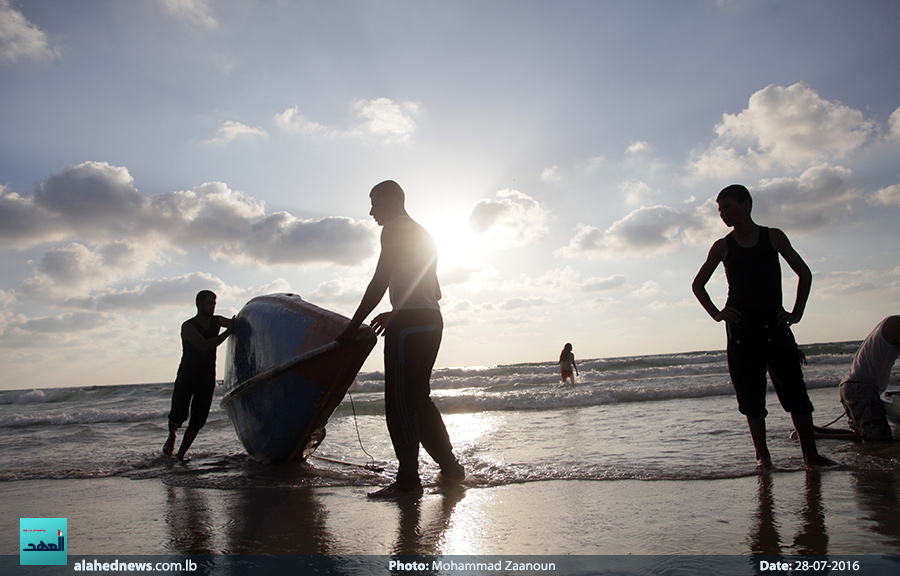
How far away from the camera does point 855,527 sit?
2.15 metres

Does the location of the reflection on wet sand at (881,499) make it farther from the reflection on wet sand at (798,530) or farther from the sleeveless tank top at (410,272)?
the sleeveless tank top at (410,272)

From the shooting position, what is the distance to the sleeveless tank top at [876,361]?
13.9 ft

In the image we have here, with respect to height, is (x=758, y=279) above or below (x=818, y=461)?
above

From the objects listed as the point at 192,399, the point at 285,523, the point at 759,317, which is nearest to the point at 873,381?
the point at 759,317

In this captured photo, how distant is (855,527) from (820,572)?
679mm

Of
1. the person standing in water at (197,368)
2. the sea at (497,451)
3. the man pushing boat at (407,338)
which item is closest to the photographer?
the man pushing boat at (407,338)

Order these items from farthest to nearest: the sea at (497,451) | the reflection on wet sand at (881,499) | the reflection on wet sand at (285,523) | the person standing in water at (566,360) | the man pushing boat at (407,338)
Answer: the person standing in water at (566,360), the sea at (497,451), the man pushing boat at (407,338), the reflection on wet sand at (285,523), the reflection on wet sand at (881,499)

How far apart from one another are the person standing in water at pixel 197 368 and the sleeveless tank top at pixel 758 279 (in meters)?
4.68

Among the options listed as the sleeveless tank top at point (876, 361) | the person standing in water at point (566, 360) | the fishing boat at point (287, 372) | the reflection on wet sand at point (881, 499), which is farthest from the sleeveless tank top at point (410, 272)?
the person standing in water at point (566, 360)

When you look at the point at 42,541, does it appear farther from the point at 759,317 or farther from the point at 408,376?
the point at 759,317

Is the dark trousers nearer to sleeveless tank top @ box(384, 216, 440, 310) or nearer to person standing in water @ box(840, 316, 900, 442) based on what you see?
sleeveless tank top @ box(384, 216, 440, 310)

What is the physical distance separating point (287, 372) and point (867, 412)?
193 inches

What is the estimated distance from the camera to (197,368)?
17.5ft

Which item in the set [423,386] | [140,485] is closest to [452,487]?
[423,386]
